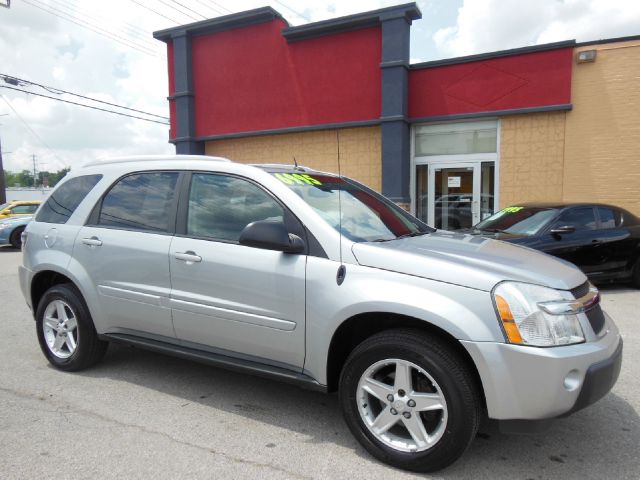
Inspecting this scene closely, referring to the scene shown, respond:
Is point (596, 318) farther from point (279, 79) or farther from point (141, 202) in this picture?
point (279, 79)

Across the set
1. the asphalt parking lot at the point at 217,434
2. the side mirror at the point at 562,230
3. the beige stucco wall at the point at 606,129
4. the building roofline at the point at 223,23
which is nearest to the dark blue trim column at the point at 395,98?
the building roofline at the point at 223,23

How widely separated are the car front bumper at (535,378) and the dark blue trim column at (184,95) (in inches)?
539

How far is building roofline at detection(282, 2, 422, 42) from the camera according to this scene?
11781mm

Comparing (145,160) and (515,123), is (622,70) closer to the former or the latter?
(515,123)

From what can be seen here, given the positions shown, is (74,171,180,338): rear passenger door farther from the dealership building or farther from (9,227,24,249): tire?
(9,227,24,249): tire

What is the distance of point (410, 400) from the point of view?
2.72 m

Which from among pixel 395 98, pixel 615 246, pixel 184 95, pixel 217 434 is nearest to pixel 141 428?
pixel 217 434

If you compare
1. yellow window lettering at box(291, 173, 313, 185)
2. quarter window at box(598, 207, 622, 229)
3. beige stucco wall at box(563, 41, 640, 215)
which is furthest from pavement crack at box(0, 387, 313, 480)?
beige stucco wall at box(563, 41, 640, 215)

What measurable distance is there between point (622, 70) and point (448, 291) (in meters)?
10.2

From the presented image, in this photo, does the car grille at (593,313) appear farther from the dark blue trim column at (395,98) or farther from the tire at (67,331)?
the dark blue trim column at (395,98)

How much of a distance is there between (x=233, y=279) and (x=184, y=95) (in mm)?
12832

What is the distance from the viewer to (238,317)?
3.24 m

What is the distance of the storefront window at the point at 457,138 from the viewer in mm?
11617

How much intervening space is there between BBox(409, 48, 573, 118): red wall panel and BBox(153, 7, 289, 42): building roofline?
4360mm
